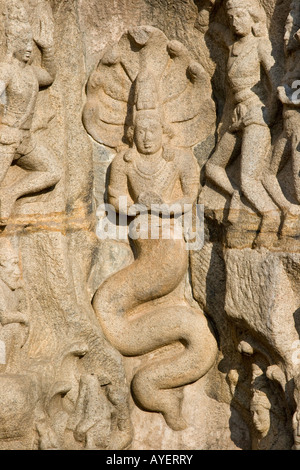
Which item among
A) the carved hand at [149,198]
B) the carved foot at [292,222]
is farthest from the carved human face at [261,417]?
the carved hand at [149,198]

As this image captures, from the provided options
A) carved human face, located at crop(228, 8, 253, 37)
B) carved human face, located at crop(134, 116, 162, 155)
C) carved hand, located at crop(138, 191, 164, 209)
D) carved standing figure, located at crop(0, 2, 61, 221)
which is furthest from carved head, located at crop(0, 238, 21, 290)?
carved human face, located at crop(228, 8, 253, 37)

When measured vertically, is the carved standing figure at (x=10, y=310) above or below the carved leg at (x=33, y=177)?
below

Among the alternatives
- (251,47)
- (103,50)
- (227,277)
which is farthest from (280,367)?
(103,50)

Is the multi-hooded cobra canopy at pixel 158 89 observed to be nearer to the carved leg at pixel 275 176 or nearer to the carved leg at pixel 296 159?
the carved leg at pixel 275 176

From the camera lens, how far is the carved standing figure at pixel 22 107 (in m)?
6.00

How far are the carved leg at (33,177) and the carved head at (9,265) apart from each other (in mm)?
227

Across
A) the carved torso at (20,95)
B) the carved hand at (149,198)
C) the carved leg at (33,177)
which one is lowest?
the carved hand at (149,198)

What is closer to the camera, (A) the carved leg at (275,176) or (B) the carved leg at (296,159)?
(B) the carved leg at (296,159)

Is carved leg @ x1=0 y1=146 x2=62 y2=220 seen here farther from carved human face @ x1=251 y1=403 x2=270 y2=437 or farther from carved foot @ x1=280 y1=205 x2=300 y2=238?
carved human face @ x1=251 y1=403 x2=270 y2=437

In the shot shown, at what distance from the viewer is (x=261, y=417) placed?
6234mm

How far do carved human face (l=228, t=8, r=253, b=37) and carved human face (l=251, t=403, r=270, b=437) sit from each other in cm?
282

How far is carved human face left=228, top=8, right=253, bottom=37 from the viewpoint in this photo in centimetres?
620

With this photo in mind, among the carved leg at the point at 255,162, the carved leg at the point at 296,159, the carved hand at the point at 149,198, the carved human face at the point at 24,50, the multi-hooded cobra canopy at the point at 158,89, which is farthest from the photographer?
the multi-hooded cobra canopy at the point at 158,89

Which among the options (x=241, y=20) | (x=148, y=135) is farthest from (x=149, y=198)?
(x=241, y=20)
